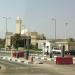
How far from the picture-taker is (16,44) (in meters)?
135

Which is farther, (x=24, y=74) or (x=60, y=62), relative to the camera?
(x=60, y=62)

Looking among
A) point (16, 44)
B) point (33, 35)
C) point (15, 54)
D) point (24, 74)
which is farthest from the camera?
point (33, 35)

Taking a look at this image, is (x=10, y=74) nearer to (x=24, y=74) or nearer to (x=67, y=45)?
(x=24, y=74)

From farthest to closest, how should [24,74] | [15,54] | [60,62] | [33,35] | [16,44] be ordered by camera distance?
[33,35] < [16,44] < [15,54] < [60,62] < [24,74]

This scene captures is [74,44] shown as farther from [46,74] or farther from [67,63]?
[46,74]

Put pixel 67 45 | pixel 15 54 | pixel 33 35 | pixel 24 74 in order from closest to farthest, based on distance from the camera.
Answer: pixel 24 74 → pixel 15 54 → pixel 67 45 → pixel 33 35

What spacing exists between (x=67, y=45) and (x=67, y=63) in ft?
228

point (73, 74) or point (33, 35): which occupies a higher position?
point (33, 35)

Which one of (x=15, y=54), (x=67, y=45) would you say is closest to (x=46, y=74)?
(x=15, y=54)

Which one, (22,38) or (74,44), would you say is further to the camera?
(22,38)

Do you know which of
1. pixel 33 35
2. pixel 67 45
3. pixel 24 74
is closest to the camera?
pixel 24 74

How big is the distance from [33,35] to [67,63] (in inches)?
4534

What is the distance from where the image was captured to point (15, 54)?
191ft

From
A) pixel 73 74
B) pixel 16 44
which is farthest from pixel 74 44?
pixel 73 74
